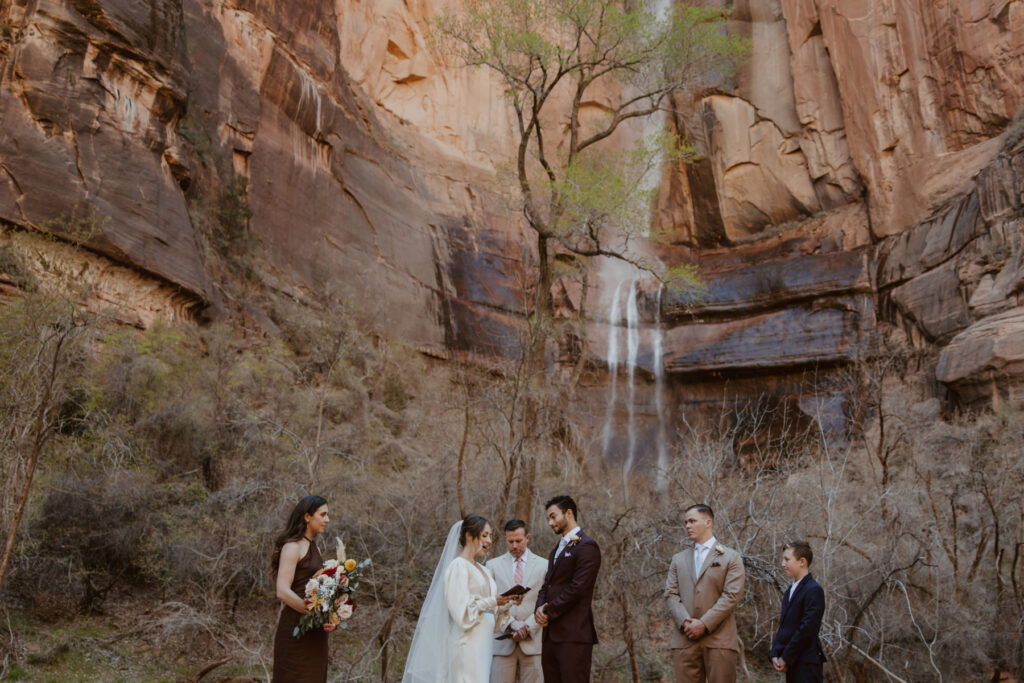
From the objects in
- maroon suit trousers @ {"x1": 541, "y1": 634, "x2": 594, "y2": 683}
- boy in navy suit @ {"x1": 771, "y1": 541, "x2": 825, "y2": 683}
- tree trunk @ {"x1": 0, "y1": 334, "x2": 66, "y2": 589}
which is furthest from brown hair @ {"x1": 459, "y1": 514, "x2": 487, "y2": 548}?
tree trunk @ {"x1": 0, "y1": 334, "x2": 66, "y2": 589}

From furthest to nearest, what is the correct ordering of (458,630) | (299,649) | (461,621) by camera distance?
1. (458,630)
2. (461,621)
3. (299,649)

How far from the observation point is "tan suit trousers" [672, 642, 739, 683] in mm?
5840

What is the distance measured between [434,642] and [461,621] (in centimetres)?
36

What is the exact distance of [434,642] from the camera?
18.4 feet

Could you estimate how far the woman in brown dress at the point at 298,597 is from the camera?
15.6ft

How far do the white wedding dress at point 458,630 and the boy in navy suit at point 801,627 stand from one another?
2110mm

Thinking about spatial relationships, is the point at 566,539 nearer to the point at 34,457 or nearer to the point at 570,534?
the point at 570,534

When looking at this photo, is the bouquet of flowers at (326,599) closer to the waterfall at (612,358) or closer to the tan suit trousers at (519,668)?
the tan suit trousers at (519,668)

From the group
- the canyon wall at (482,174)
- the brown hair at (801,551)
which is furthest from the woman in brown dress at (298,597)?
the canyon wall at (482,174)

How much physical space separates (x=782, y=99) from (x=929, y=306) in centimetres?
1160

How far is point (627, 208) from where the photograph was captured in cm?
1512

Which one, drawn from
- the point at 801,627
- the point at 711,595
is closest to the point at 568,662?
the point at 711,595

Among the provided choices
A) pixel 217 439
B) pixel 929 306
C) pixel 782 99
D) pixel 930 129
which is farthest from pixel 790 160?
pixel 217 439

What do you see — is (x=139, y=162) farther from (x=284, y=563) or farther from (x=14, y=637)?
(x=284, y=563)
